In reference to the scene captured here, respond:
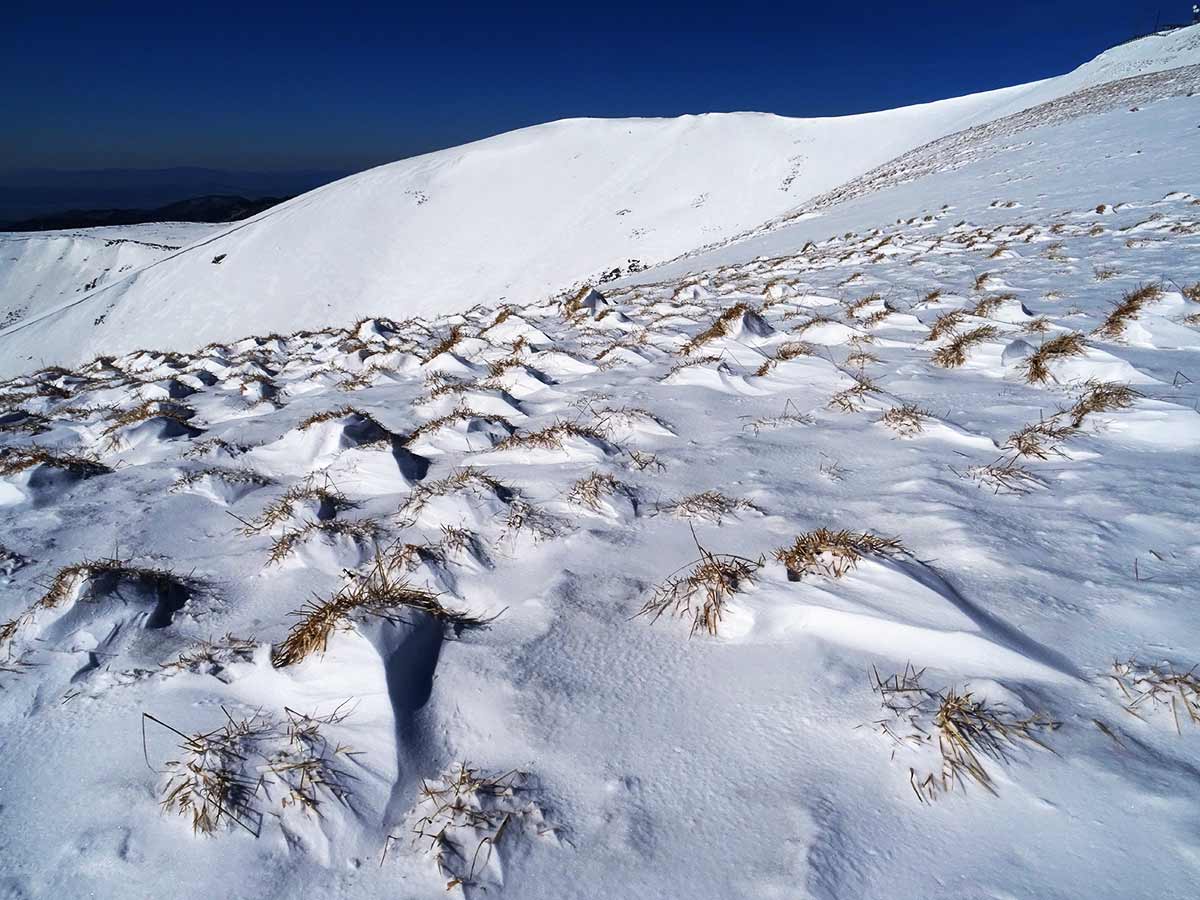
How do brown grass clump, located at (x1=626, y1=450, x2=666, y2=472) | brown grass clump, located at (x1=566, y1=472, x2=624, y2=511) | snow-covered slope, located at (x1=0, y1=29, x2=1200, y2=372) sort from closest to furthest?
brown grass clump, located at (x1=566, y1=472, x2=624, y2=511), brown grass clump, located at (x1=626, y1=450, x2=666, y2=472), snow-covered slope, located at (x1=0, y1=29, x2=1200, y2=372)

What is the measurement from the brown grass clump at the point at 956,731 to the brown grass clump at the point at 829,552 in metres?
0.64

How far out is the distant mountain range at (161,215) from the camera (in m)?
78.6

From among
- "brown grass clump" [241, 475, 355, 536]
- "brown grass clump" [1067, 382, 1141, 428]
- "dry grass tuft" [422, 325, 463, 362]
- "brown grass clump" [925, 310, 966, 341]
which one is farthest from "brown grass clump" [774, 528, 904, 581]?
"dry grass tuft" [422, 325, 463, 362]

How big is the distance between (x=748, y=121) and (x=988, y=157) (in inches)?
1196

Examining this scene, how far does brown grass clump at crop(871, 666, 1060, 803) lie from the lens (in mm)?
1698

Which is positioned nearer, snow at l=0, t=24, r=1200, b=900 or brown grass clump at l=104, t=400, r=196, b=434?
snow at l=0, t=24, r=1200, b=900

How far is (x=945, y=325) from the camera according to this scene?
5.96 m

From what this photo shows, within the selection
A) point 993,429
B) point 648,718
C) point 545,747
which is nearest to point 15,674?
point 545,747

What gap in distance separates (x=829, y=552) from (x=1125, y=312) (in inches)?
192

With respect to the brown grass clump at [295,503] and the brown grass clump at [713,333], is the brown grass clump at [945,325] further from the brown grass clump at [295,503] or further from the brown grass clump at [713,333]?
the brown grass clump at [295,503]

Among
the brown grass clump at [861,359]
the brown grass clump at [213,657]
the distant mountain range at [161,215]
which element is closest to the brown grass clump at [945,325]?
the brown grass clump at [861,359]

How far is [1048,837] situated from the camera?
155 centimetres

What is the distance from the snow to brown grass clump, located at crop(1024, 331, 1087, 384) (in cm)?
9

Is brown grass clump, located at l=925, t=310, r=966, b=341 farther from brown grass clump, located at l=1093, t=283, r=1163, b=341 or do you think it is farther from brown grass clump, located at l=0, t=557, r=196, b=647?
brown grass clump, located at l=0, t=557, r=196, b=647
